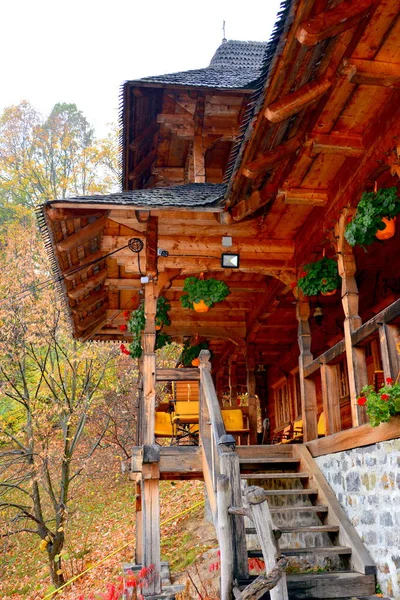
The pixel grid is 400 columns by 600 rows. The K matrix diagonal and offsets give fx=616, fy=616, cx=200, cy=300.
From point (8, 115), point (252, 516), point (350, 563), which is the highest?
point (8, 115)

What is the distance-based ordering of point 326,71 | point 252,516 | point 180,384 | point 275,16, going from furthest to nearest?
point 180,384
point 326,71
point 275,16
point 252,516

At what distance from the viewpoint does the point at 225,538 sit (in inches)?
200

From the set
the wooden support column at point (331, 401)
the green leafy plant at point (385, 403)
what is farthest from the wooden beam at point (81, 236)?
the green leafy plant at point (385, 403)

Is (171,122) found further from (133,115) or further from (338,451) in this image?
(338,451)

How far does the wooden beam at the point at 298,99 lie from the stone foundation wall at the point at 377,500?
3.13m

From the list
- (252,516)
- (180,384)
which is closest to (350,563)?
(252,516)

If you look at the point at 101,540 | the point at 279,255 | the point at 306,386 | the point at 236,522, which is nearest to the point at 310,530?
the point at 236,522

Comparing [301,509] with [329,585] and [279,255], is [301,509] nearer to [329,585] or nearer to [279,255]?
[329,585]

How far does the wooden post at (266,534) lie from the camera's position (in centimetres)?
415

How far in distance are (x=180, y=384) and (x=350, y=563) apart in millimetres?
6280

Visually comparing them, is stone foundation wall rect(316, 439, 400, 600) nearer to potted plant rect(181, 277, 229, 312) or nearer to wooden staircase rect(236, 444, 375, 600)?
wooden staircase rect(236, 444, 375, 600)

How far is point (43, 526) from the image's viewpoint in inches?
620

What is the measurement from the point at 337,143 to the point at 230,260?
252 centimetres

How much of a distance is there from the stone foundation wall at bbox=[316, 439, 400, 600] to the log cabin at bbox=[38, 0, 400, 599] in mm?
23
